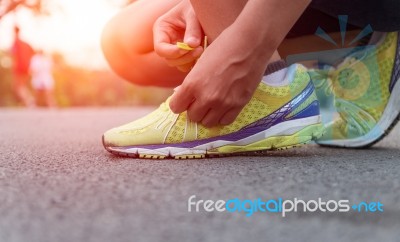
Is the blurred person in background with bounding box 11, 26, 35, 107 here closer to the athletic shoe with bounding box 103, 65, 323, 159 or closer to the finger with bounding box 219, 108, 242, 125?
the athletic shoe with bounding box 103, 65, 323, 159

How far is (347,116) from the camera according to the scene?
54.4 inches

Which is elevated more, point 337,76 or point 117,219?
point 337,76

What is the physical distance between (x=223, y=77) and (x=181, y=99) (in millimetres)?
119

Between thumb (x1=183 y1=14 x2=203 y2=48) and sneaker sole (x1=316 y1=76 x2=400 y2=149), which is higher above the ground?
thumb (x1=183 y1=14 x2=203 y2=48)

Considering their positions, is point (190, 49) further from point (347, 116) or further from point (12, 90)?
point (12, 90)

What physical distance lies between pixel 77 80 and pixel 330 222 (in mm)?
12961

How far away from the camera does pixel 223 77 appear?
0.94 m

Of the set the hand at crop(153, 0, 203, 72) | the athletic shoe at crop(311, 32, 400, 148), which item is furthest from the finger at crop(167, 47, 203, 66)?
the athletic shoe at crop(311, 32, 400, 148)

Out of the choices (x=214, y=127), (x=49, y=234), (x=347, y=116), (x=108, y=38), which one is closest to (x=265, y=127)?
(x=214, y=127)

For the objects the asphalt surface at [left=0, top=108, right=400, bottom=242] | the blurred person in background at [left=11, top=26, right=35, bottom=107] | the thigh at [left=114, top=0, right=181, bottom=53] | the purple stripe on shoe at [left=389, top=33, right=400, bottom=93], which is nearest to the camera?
the asphalt surface at [left=0, top=108, right=400, bottom=242]

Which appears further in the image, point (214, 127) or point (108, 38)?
point (108, 38)

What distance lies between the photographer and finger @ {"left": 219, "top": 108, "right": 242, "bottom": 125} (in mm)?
1025

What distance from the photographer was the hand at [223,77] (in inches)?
36.2

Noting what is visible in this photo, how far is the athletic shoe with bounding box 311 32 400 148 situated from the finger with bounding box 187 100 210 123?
0.51 meters
